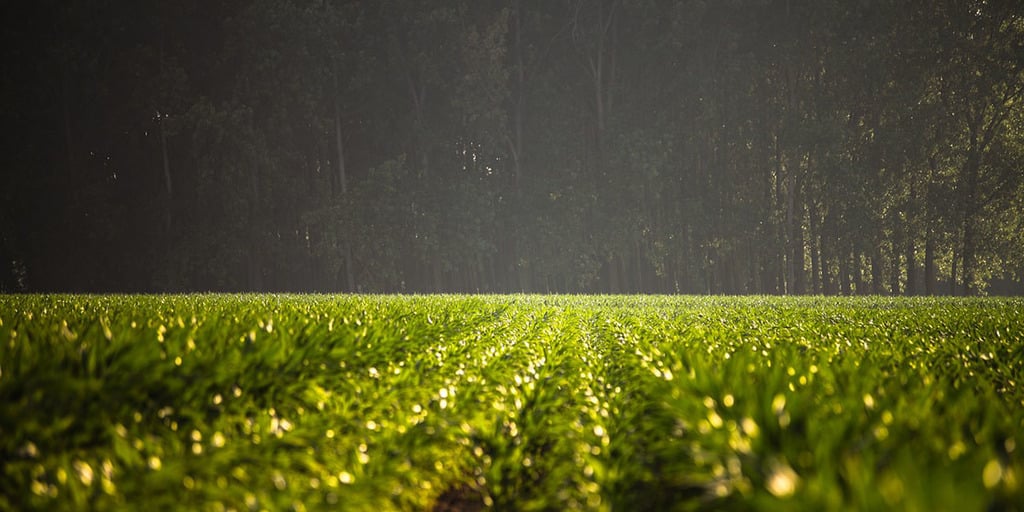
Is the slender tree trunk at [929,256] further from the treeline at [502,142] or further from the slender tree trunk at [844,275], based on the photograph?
the slender tree trunk at [844,275]

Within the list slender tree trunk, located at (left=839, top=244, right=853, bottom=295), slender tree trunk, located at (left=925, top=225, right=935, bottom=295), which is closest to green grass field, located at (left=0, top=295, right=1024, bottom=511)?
slender tree trunk, located at (left=925, top=225, right=935, bottom=295)

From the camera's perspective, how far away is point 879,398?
363 centimetres

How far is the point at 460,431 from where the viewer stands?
174 inches

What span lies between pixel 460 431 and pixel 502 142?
152 ft

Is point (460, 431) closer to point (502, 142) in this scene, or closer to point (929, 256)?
point (929, 256)

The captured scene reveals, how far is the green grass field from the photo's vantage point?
2561 mm

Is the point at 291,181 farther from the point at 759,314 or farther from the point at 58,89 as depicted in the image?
the point at 759,314

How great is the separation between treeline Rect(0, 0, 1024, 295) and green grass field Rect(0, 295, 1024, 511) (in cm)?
3650

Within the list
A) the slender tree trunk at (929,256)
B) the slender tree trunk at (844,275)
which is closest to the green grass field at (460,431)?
the slender tree trunk at (929,256)

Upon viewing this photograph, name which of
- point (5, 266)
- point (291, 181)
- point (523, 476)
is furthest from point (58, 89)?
point (523, 476)

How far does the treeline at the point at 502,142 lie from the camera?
37.2 meters

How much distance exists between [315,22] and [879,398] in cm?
4700

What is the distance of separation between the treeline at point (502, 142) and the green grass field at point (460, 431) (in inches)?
1437

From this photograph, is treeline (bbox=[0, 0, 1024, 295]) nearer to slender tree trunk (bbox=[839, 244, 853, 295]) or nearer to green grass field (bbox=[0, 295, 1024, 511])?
slender tree trunk (bbox=[839, 244, 853, 295])
